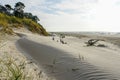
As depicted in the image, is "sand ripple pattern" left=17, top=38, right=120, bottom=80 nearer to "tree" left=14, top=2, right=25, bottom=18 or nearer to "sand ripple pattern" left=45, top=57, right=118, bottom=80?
"sand ripple pattern" left=45, top=57, right=118, bottom=80

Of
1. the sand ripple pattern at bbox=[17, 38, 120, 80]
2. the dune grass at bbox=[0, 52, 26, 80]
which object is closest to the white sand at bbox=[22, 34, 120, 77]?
the sand ripple pattern at bbox=[17, 38, 120, 80]

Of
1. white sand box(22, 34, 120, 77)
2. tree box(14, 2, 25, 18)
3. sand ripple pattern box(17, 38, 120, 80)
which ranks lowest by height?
sand ripple pattern box(17, 38, 120, 80)

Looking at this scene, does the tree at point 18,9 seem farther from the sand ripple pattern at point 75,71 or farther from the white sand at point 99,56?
the sand ripple pattern at point 75,71

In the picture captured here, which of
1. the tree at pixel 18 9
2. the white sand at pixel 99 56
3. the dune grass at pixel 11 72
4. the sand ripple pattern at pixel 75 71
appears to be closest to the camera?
the dune grass at pixel 11 72

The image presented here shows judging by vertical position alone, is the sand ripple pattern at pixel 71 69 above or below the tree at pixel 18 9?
below

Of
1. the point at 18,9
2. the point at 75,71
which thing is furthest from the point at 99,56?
the point at 18,9

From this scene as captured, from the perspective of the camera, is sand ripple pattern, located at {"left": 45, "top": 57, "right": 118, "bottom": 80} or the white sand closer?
sand ripple pattern, located at {"left": 45, "top": 57, "right": 118, "bottom": 80}

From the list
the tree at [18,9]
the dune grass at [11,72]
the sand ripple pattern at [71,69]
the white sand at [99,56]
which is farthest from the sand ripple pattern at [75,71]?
the tree at [18,9]

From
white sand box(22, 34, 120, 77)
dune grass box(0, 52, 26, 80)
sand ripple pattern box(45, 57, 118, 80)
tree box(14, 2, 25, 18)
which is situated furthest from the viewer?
tree box(14, 2, 25, 18)

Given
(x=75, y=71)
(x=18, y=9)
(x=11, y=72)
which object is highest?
(x=18, y=9)

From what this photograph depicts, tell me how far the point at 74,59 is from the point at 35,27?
24.8 metres

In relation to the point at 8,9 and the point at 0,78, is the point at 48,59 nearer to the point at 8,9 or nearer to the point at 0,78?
the point at 0,78

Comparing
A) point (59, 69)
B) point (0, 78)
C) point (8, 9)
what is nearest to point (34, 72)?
point (59, 69)

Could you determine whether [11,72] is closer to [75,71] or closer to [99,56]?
[75,71]
